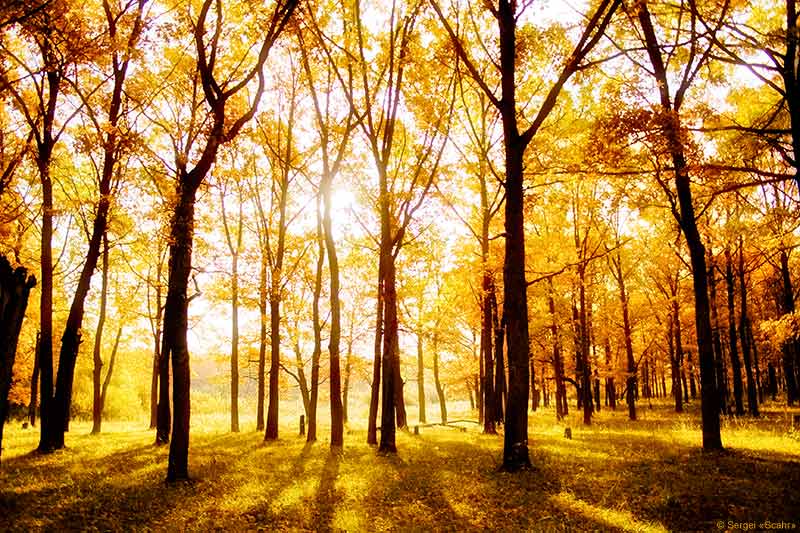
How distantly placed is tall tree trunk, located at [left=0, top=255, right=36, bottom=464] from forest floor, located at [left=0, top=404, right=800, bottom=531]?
8.63ft

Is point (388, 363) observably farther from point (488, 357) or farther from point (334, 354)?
point (488, 357)

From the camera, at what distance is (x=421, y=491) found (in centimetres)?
991

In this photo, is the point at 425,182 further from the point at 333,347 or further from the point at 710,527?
the point at 710,527

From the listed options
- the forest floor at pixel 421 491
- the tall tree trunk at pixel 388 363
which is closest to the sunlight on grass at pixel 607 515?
the forest floor at pixel 421 491

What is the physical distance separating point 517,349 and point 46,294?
48.1 feet

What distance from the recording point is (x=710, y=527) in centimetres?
698

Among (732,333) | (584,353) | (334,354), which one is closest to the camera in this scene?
(334,354)

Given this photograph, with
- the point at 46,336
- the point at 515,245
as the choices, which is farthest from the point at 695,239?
the point at 46,336

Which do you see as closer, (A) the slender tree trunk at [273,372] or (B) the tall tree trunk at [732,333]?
(A) the slender tree trunk at [273,372]

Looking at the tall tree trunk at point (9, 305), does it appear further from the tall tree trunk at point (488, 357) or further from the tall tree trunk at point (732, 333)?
the tall tree trunk at point (732, 333)

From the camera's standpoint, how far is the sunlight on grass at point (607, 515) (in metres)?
7.01

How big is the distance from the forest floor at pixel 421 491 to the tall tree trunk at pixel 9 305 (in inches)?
104

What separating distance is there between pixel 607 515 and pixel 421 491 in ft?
12.2

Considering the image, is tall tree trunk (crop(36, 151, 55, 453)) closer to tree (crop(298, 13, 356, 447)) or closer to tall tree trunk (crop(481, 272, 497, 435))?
tree (crop(298, 13, 356, 447))
